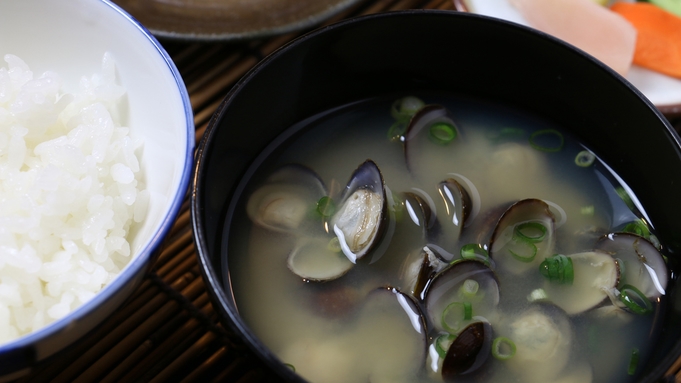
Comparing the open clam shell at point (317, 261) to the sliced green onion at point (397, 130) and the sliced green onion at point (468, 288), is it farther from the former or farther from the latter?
the sliced green onion at point (397, 130)

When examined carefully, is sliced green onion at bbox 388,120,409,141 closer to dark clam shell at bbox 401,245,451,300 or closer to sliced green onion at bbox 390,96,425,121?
sliced green onion at bbox 390,96,425,121

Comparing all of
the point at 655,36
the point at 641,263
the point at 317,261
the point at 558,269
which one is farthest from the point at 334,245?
the point at 655,36

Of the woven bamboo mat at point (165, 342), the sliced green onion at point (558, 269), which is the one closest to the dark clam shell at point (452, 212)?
the sliced green onion at point (558, 269)

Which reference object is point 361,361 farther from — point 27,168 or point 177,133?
point 27,168

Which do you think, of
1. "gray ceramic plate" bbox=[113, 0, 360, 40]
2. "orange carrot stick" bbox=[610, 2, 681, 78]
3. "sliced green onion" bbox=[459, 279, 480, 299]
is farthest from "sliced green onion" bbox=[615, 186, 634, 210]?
"gray ceramic plate" bbox=[113, 0, 360, 40]

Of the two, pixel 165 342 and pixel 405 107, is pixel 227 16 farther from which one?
pixel 165 342

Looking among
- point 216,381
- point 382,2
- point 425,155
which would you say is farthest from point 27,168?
point 382,2
